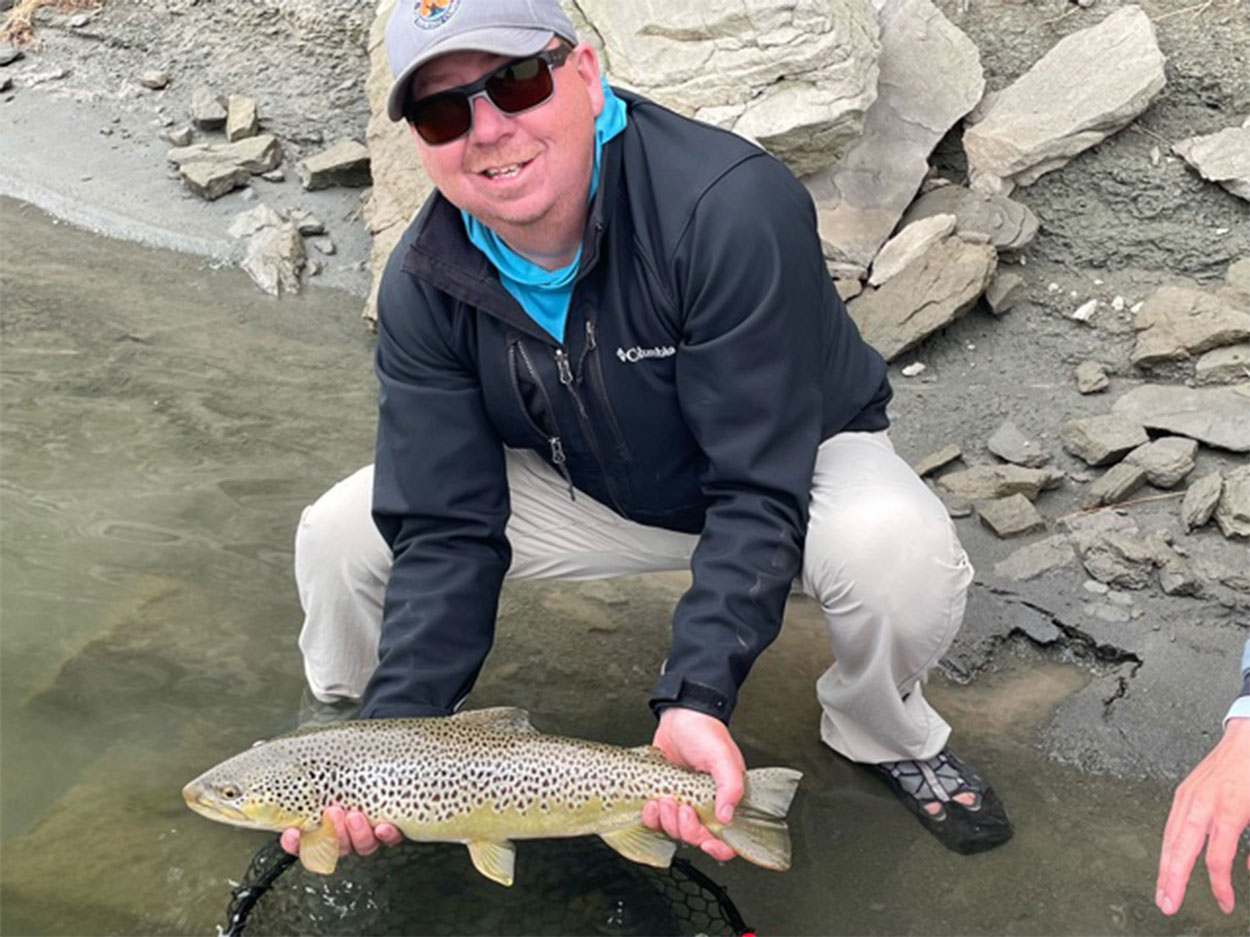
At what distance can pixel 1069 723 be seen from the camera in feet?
12.0

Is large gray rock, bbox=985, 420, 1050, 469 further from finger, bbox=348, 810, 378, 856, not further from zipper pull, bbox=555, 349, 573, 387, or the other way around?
finger, bbox=348, 810, 378, 856

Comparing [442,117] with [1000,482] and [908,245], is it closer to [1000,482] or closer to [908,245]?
[1000,482]

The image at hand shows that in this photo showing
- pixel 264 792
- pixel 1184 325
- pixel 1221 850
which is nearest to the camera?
pixel 1221 850

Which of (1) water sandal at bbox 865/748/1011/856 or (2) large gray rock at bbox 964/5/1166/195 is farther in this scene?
(2) large gray rock at bbox 964/5/1166/195

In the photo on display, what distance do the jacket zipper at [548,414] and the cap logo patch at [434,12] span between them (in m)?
0.67

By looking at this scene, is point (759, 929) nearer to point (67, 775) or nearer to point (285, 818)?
point (285, 818)

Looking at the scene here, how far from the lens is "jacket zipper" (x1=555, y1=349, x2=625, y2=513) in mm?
2973

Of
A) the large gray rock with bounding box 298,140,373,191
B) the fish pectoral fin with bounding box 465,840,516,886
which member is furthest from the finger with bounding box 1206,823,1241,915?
the large gray rock with bounding box 298,140,373,191

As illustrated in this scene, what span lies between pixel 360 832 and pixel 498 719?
0.35 metres

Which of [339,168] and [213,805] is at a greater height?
[339,168]

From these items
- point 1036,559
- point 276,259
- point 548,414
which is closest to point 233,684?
point 548,414

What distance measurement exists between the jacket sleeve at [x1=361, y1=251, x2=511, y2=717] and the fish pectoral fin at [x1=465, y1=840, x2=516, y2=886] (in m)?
0.34

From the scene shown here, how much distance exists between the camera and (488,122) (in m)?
2.69

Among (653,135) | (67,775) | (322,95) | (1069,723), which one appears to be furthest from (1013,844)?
(322,95)
